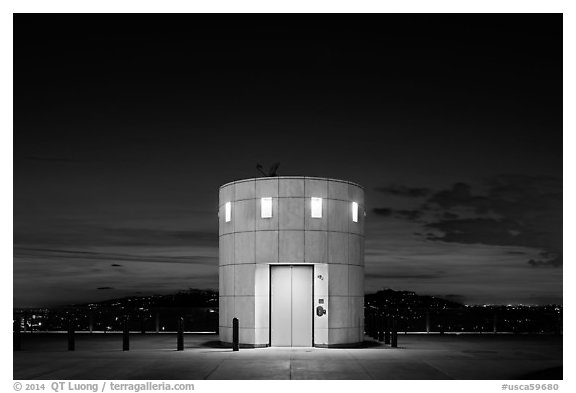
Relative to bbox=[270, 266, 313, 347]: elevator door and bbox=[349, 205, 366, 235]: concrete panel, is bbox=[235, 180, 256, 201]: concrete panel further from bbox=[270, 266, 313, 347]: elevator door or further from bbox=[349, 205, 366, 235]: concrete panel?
bbox=[349, 205, 366, 235]: concrete panel

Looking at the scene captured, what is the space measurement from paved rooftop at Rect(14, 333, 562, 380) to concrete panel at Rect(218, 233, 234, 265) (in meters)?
2.93

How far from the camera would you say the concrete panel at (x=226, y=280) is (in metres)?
25.9

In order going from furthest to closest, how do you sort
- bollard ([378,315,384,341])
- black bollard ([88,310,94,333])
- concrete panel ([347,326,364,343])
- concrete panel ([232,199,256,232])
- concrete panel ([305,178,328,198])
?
black bollard ([88,310,94,333]) < bollard ([378,315,384,341]) < concrete panel ([347,326,364,343]) < concrete panel ([232,199,256,232]) < concrete panel ([305,178,328,198])

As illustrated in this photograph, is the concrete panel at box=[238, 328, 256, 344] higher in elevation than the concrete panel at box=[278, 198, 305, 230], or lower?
lower

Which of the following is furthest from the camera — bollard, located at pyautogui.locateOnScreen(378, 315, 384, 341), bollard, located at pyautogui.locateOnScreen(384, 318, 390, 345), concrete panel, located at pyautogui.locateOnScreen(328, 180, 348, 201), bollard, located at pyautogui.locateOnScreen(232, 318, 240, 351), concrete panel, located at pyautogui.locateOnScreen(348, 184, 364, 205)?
bollard, located at pyautogui.locateOnScreen(378, 315, 384, 341)

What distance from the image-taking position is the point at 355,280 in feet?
86.3

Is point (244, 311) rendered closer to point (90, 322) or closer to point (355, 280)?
point (355, 280)

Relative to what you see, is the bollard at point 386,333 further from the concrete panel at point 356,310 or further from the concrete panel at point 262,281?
the concrete panel at point 262,281

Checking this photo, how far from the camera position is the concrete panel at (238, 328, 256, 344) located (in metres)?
25.1

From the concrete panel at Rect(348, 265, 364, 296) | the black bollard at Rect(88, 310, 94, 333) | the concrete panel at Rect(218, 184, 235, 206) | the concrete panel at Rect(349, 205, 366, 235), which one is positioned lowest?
the black bollard at Rect(88, 310, 94, 333)

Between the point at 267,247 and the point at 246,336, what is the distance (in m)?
3.03

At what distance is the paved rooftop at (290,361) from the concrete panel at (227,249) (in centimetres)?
293

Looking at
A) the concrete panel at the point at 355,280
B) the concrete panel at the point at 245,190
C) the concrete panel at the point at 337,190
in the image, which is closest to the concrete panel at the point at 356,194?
the concrete panel at the point at 337,190

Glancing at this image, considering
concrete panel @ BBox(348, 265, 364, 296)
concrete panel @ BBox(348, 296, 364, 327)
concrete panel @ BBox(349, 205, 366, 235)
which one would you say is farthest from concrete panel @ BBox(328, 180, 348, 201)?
concrete panel @ BBox(348, 296, 364, 327)
